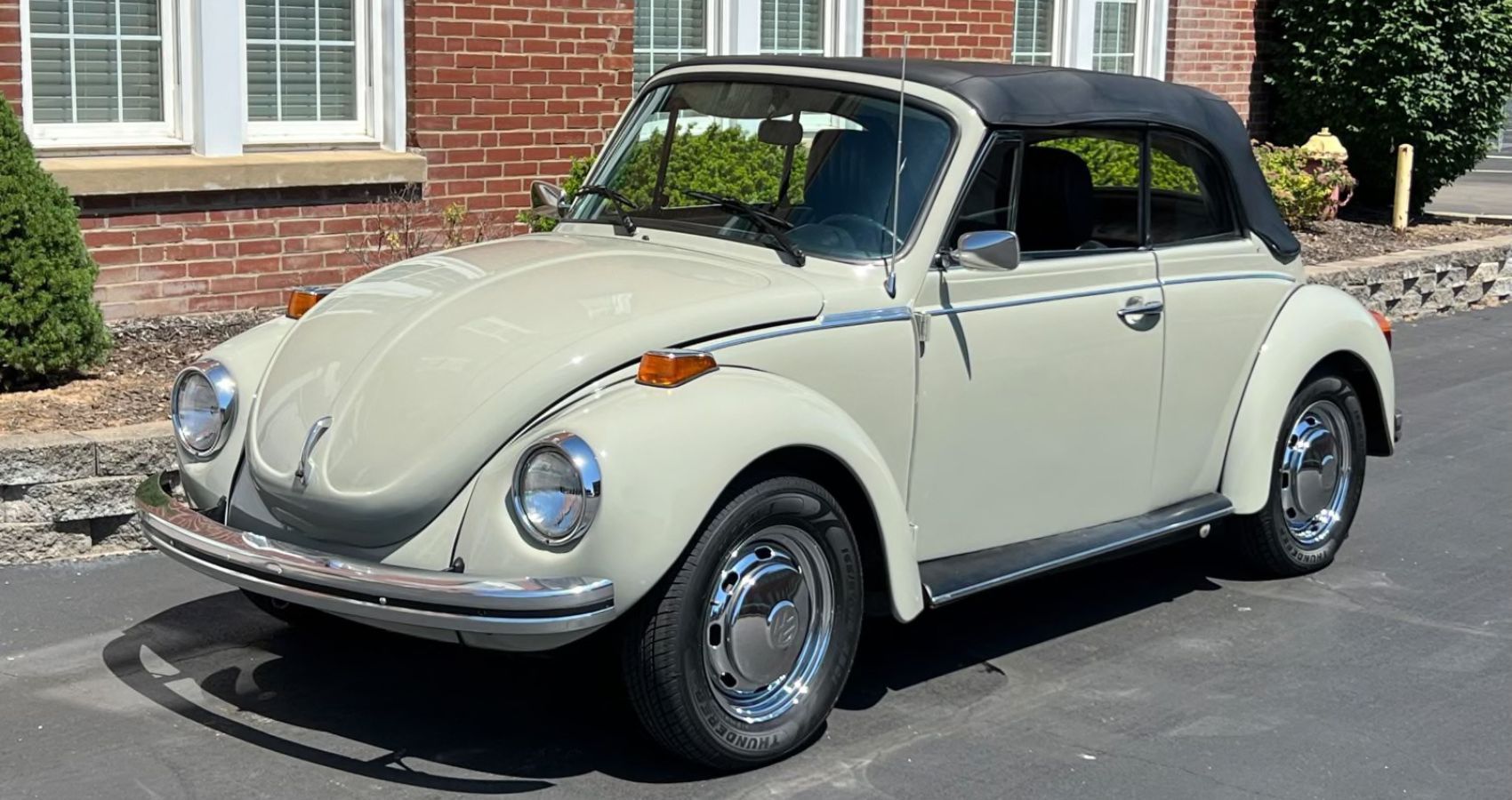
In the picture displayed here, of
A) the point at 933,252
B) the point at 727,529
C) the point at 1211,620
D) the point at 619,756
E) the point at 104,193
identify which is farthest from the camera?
the point at 104,193

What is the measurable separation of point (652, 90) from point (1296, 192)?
9138 millimetres

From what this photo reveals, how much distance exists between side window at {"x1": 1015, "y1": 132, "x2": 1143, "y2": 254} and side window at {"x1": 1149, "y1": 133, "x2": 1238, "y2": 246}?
0.28 ft

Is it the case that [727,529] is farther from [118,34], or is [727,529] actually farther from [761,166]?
[118,34]

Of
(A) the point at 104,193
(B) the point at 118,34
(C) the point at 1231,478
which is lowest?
(C) the point at 1231,478

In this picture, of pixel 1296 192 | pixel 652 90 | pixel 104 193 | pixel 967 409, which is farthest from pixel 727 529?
pixel 1296 192

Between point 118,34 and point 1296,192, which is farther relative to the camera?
point 1296,192

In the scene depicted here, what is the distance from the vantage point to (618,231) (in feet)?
18.7

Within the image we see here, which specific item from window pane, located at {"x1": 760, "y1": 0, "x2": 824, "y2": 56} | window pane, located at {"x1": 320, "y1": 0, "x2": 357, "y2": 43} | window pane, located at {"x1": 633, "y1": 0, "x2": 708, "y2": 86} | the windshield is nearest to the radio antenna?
the windshield

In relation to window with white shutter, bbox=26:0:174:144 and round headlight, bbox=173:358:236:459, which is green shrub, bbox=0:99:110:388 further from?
round headlight, bbox=173:358:236:459

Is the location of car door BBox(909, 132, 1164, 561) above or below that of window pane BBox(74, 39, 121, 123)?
below

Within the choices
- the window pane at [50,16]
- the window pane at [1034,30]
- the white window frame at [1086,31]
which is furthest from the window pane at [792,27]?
the window pane at [50,16]

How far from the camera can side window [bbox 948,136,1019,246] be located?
208 inches

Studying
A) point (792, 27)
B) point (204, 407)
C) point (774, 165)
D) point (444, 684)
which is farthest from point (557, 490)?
point (792, 27)

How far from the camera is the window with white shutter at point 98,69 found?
28.2 feet
